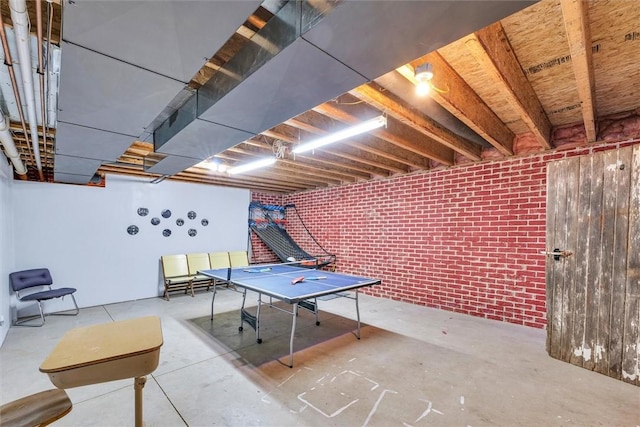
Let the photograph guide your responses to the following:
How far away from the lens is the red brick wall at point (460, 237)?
12.8 feet

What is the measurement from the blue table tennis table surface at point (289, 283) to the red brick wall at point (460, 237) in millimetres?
1750

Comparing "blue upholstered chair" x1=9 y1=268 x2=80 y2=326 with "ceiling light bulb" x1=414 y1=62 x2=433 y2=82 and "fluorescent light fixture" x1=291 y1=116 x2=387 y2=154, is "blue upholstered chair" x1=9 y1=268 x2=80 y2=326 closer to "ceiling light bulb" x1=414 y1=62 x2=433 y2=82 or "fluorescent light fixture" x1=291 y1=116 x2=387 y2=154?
"fluorescent light fixture" x1=291 y1=116 x2=387 y2=154

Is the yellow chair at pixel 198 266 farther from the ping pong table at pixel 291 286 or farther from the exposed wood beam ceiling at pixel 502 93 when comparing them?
the exposed wood beam ceiling at pixel 502 93

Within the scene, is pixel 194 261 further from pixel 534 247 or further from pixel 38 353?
pixel 534 247

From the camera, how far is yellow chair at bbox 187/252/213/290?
6186 mm

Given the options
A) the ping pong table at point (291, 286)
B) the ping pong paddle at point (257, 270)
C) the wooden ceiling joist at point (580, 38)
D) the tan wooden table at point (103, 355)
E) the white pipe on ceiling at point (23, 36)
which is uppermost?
the wooden ceiling joist at point (580, 38)

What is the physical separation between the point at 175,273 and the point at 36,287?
211 cm

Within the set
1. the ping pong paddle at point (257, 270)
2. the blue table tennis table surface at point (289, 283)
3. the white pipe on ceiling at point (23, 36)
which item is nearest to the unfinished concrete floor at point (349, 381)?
the blue table tennis table surface at point (289, 283)

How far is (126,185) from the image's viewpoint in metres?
5.66

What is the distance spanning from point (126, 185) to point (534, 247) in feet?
23.9

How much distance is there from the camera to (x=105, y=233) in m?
5.38

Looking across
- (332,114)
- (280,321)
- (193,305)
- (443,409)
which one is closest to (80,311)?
(193,305)

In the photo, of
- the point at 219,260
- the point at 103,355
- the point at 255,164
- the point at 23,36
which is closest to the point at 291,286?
the point at 255,164

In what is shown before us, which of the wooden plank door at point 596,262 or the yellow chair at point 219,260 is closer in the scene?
the wooden plank door at point 596,262
